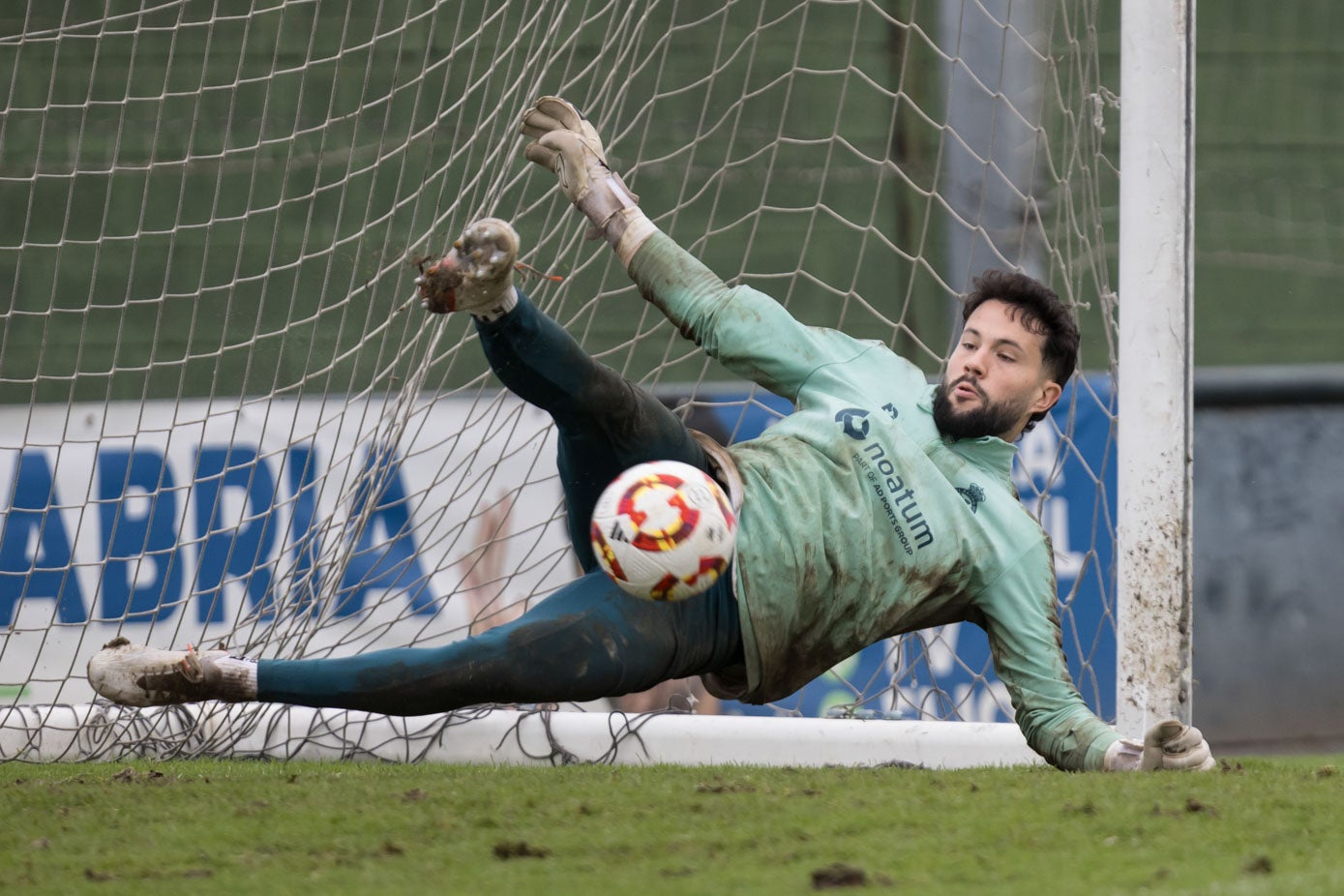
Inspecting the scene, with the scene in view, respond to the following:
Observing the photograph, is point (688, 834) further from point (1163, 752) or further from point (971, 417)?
point (971, 417)

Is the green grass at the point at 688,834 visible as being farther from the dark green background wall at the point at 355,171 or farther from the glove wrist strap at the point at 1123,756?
the dark green background wall at the point at 355,171

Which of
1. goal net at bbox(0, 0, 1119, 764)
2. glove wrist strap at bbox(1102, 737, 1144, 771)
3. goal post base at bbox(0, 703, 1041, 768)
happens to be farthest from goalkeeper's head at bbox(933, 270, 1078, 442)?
goal post base at bbox(0, 703, 1041, 768)

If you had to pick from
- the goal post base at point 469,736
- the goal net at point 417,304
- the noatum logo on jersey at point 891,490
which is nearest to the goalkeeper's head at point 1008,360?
the noatum logo on jersey at point 891,490

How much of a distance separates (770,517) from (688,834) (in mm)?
790

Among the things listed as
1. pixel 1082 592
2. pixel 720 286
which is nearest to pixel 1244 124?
pixel 1082 592

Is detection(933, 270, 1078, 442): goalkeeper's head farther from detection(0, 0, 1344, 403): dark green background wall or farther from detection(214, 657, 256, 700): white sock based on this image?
detection(0, 0, 1344, 403): dark green background wall

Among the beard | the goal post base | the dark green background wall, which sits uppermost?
the dark green background wall

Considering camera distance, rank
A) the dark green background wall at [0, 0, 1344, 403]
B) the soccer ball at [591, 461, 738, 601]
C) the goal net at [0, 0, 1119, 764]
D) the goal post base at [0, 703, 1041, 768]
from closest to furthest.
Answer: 1. the soccer ball at [591, 461, 738, 601]
2. the goal post base at [0, 703, 1041, 768]
3. the goal net at [0, 0, 1119, 764]
4. the dark green background wall at [0, 0, 1344, 403]

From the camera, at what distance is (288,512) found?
6.46m

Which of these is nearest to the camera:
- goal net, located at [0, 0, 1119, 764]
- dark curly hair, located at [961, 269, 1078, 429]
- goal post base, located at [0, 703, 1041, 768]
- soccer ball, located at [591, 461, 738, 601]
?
soccer ball, located at [591, 461, 738, 601]

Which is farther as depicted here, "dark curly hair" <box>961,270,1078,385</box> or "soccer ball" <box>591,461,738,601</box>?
"dark curly hair" <box>961,270,1078,385</box>

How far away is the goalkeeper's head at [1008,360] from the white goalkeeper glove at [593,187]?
802mm

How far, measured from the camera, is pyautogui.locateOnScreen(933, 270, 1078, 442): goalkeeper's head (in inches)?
156

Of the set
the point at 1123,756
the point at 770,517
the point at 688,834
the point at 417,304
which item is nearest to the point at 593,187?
the point at 770,517
